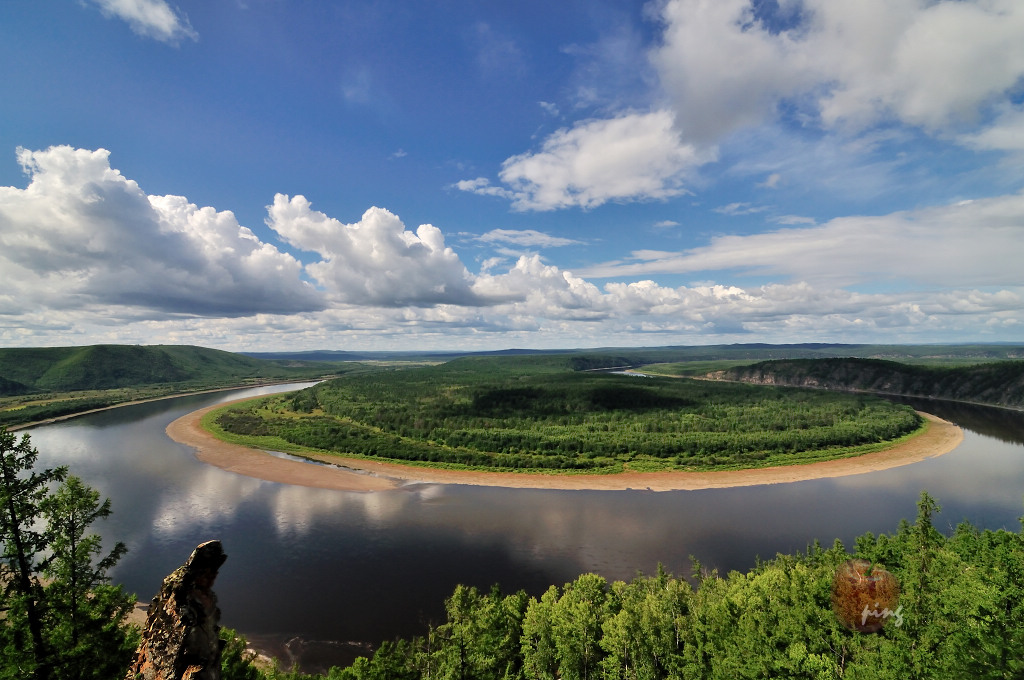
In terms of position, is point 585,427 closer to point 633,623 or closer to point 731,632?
point 731,632

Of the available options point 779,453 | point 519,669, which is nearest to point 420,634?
point 519,669

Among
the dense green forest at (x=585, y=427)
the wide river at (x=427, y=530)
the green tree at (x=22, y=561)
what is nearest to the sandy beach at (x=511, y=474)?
the wide river at (x=427, y=530)

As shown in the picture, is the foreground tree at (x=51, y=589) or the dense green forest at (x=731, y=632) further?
the dense green forest at (x=731, y=632)

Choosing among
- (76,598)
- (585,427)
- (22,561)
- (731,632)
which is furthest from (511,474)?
(22,561)

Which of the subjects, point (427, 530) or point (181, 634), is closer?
point (181, 634)

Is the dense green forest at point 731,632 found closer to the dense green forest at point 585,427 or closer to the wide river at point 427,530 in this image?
the wide river at point 427,530
